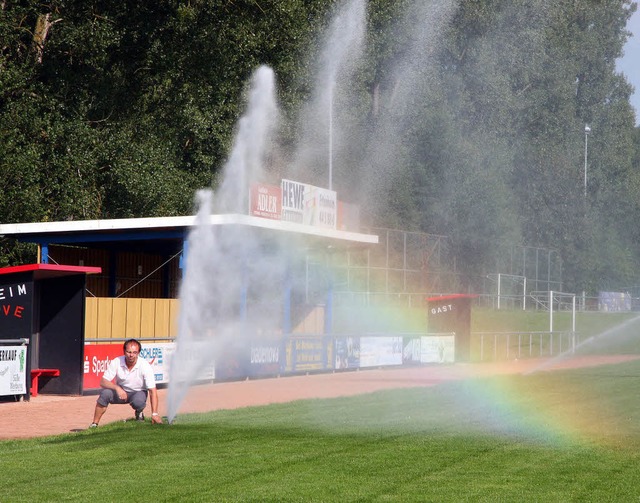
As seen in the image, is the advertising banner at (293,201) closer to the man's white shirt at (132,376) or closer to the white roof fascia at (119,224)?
the white roof fascia at (119,224)

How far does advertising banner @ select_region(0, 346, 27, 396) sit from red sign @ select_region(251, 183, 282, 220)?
11.5m

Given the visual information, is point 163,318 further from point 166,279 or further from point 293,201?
point 293,201

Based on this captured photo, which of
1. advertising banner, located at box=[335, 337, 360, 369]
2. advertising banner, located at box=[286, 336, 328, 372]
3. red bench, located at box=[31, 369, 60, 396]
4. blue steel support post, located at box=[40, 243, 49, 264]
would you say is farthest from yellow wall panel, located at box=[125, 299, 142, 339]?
advertising banner, located at box=[335, 337, 360, 369]

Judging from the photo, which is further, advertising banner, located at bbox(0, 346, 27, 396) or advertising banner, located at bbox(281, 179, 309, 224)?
advertising banner, located at bbox(281, 179, 309, 224)

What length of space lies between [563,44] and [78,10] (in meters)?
47.1

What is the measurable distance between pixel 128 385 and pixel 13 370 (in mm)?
6472

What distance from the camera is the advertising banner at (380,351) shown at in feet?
118

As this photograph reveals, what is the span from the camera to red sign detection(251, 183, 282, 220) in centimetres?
3281

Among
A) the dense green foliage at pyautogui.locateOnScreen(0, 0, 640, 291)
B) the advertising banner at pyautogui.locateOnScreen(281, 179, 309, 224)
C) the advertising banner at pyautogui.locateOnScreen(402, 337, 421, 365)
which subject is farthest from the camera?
the dense green foliage at pyautogui.locateOnScreen(0, 0, 640, 291)

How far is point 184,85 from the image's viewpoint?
4197 cm

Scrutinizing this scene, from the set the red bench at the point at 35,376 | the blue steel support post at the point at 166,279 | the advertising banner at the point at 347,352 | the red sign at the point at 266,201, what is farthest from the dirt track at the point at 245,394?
the blue steel support post at the point at 166,279

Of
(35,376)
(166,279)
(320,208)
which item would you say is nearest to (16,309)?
(35,376)

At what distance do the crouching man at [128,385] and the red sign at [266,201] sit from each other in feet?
53.9

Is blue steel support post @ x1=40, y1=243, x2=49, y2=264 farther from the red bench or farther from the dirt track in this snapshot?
the red bench
